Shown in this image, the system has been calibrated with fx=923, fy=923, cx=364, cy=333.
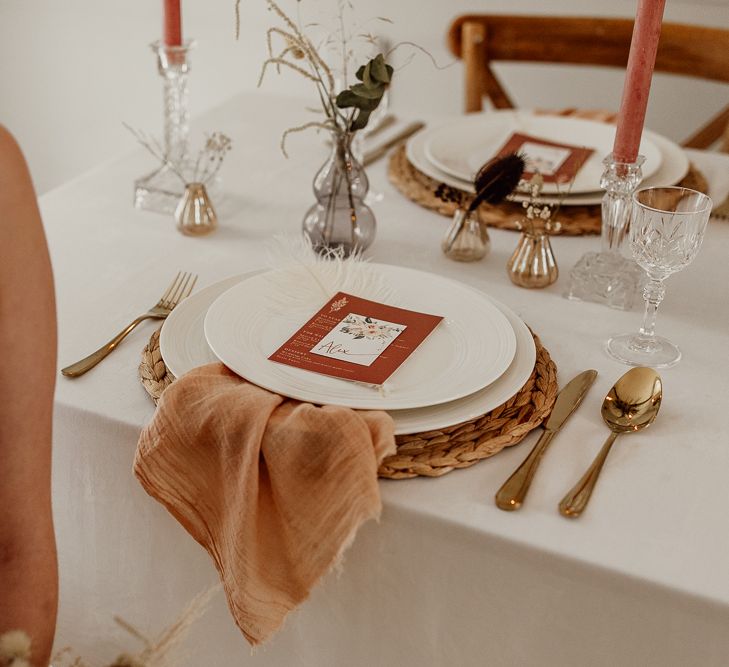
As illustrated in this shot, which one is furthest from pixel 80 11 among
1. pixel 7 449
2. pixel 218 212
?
pixel 7 449

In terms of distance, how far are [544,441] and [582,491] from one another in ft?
0.24

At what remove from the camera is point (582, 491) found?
2.64 feet

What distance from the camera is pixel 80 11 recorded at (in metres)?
3.14

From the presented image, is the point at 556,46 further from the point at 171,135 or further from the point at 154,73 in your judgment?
the point at 154,73

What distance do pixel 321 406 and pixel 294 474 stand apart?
0.08m

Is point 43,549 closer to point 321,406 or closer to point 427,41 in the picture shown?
point 321,406

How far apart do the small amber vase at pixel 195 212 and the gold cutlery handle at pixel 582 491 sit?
67 cm

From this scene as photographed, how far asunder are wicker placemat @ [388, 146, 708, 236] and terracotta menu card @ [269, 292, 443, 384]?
0.93 ft

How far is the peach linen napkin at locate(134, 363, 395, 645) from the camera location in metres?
0.78

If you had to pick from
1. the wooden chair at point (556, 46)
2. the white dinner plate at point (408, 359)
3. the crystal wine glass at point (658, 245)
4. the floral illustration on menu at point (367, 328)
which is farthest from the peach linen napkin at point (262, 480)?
the wooden chair at point (556, 46)

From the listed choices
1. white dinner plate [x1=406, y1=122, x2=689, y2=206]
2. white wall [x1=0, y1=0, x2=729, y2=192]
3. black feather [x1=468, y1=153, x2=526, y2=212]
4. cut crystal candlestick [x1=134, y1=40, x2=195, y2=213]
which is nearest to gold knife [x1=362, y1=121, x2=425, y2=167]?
white dinner plate [x1=406, y1=122, x2=689, y2=206]

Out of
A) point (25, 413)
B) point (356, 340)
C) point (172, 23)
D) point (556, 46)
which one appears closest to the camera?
point (25, 413)

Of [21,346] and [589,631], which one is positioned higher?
[21,346]

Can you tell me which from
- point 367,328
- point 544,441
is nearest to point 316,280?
point 367,328
